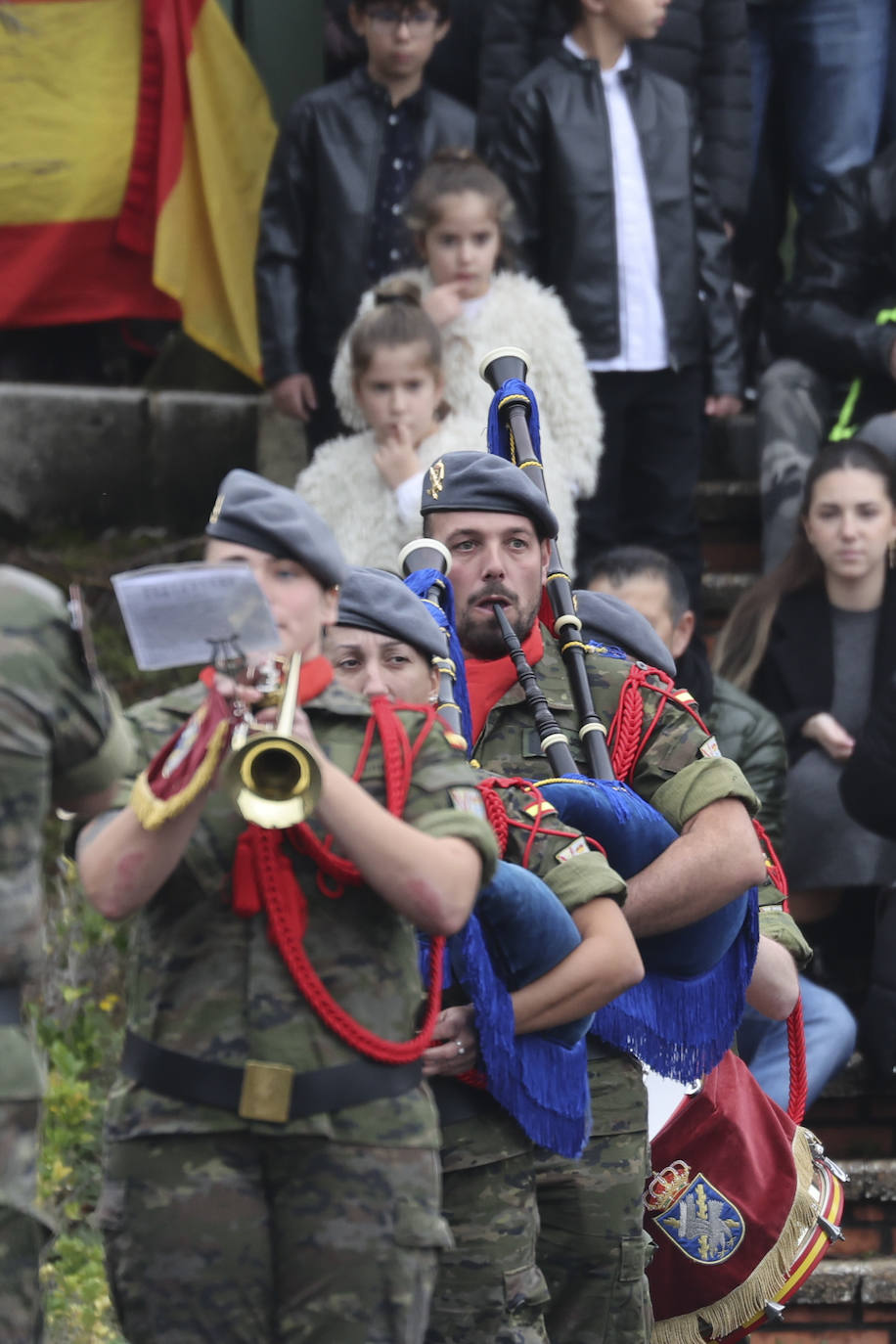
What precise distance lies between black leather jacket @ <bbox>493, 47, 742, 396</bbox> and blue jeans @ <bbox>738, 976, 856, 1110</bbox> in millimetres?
2062

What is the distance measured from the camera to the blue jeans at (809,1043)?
5.42 metres

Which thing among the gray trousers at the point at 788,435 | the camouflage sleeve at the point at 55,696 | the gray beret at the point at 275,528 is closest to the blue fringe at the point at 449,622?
the gray beret at the point at 275,528

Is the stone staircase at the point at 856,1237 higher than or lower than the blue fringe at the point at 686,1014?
lower

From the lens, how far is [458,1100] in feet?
11.1

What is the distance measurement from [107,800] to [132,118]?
4921mm

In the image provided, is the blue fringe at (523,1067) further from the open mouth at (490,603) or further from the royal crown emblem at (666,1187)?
the open mouth at (490,603)

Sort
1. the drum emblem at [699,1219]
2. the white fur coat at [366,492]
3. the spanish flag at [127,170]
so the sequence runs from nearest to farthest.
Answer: the drum emblem at [699,1219] → the white fur coat at [366,492] → the spanish flag at [127,170]

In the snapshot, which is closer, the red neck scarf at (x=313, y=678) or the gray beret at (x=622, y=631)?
the red neck scarf at (x=313, y=678)

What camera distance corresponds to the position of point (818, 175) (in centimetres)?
734

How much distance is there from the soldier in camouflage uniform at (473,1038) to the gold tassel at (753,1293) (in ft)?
2.60

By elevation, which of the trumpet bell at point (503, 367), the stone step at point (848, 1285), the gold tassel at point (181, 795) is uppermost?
the trumpet bell at point (503, 367)

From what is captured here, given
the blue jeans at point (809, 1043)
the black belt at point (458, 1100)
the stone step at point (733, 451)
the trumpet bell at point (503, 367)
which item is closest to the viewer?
the black belt at point (458, 1100)

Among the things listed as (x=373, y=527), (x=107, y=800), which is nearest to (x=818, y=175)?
(x=373, y=527)

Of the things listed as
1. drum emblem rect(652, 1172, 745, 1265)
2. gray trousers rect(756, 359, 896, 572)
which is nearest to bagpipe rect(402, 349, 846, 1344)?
drum emblem rect(652, 1172, 745, 1265)
